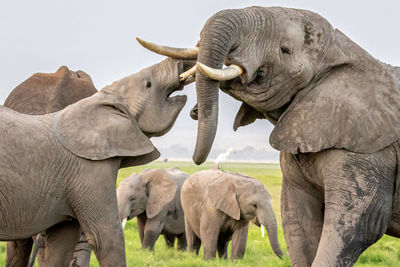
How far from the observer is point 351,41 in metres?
4.00

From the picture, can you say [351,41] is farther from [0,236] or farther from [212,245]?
[212,245]

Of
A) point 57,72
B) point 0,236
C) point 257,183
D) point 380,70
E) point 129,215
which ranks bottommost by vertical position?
point 129,215

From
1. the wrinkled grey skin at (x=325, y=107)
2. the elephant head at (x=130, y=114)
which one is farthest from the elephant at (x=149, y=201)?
the wrinkled grey skin at (x=325, y=107)

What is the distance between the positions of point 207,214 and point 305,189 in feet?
20.0

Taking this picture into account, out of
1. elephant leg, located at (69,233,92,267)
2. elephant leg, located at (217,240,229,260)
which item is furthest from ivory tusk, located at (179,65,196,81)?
elephant leg, located at (217,240,229,260)

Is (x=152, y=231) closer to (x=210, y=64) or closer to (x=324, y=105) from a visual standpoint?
(x=324, y=105)

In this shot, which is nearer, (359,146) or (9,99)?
(359,146)

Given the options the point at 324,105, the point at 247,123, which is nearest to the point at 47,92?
the point at 247,123

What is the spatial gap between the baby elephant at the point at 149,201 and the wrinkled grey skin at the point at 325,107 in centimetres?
684

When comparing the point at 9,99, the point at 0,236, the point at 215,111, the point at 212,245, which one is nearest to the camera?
the point at 215,111

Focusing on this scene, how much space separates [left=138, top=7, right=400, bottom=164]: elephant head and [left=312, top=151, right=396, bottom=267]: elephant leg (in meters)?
0.09

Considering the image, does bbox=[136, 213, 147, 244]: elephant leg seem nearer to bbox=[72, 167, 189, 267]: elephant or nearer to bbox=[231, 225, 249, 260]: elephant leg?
bbox=[72, 167, 189, 267]: elephant

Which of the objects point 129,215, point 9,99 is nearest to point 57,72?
point 9,99

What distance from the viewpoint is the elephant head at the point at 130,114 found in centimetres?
470
